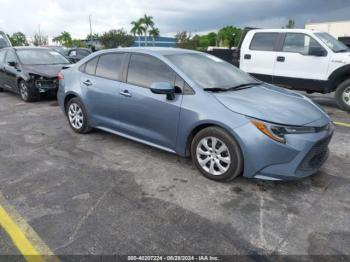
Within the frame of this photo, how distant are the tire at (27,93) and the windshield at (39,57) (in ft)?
2.25

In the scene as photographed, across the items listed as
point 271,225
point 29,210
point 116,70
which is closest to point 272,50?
point 116,70

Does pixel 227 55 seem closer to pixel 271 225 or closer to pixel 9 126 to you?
pixel 9 126

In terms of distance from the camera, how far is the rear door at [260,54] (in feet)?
27.0

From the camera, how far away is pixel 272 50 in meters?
8.20

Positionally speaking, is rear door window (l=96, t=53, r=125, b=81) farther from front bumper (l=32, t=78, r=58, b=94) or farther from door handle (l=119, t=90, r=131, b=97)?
front bumper (l=32, t=78, r=58, b=94)

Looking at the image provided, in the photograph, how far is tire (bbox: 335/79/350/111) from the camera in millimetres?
7156

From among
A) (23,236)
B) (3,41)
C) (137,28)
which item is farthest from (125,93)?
(137,28)

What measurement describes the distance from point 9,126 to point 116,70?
10.0ft

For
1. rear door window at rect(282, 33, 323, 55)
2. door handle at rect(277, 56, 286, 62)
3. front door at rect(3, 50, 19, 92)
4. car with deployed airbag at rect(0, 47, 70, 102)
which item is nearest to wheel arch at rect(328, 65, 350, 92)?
rear door window at rect(282, 33, 323, 55)

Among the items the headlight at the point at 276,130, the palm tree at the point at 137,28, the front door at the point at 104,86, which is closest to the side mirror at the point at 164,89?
the front door at the point at 104,86

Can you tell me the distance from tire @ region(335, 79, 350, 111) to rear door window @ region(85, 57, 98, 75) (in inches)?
223

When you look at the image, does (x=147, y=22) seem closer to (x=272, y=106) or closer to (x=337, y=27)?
(x=337, y=27)

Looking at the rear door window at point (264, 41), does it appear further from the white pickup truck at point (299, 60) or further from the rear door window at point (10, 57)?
the rear door window at point (10, 57)

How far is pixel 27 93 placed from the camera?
8398mm
